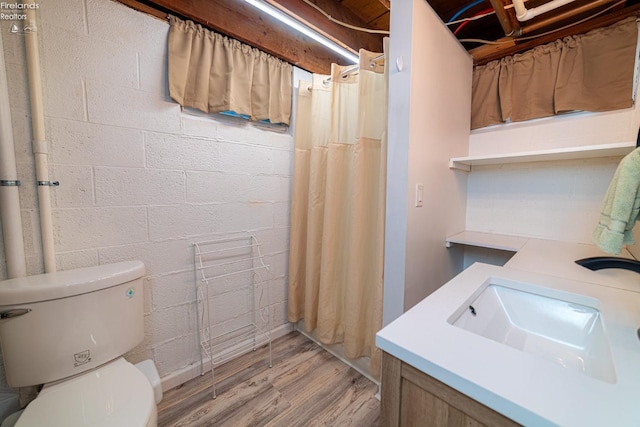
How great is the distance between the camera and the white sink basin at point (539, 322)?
2.37 ft

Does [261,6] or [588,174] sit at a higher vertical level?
[261,6]

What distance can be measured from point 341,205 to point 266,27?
4.32 ft

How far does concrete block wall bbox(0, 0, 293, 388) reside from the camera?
3.67ft

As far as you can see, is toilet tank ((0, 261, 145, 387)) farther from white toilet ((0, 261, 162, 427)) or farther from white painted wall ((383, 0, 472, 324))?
white painted wall ((383, 0, 472, 324))

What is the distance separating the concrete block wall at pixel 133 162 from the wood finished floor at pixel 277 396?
0.20m

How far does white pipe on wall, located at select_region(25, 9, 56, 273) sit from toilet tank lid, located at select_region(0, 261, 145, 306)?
113 mm

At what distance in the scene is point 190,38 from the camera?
143 cm

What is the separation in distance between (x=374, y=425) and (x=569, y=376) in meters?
1.19

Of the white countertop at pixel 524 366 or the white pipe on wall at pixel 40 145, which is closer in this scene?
the white countertop at pixel 524 366

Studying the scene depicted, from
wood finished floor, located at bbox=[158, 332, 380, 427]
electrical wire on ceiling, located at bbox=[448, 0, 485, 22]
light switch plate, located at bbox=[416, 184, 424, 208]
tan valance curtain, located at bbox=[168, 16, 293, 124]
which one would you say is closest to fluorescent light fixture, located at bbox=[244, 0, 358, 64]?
tan valance curtain, located at bbox=[168, 16, 293, 124]

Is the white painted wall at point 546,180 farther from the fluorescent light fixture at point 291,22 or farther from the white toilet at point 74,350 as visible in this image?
the white toilet at point 74,350

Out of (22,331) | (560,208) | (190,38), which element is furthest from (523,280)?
(190,38)

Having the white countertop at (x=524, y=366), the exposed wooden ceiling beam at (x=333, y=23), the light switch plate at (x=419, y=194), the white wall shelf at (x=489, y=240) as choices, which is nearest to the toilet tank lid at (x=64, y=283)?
the white countertop at (x=524, y=366)

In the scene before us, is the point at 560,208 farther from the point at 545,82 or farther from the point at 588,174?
the point at 545,82
